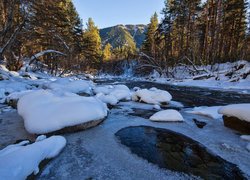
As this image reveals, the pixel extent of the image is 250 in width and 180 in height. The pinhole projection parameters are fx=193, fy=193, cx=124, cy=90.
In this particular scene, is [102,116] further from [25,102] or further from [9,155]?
[9,155]

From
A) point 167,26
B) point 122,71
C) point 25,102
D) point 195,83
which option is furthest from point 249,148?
point 122,71

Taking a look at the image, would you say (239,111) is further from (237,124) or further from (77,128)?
(77,128)

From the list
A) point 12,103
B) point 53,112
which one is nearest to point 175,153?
point 53,112

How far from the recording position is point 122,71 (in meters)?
58.0

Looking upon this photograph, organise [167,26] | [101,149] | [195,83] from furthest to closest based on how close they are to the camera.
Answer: [167,26] → [195,83] → [101,149]

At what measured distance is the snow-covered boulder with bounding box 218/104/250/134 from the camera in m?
4.30

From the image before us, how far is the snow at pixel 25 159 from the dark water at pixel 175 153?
1415 millimetres

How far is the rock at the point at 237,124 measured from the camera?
Answer: 4352mm

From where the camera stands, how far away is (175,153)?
11.2ft

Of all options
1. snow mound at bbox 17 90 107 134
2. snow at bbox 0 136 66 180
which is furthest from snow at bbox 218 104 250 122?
snow at bbox 0 136 66 180

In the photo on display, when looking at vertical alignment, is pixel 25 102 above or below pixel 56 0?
below

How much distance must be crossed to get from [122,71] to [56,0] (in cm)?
4585

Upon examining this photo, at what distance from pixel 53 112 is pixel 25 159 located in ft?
5.50

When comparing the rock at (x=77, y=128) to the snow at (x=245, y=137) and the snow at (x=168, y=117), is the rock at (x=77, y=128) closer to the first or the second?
the snow at (x=168, y=117)
